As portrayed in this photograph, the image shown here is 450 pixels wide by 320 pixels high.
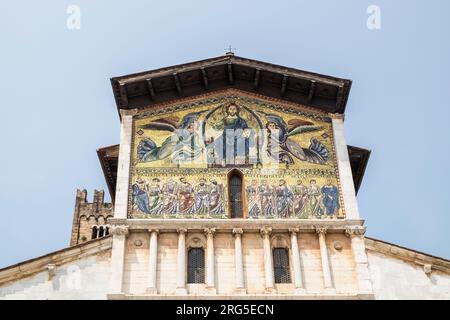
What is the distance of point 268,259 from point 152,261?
3.07 metres

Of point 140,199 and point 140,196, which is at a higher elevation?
point 140,196

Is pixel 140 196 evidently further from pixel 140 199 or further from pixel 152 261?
pixel 152 261

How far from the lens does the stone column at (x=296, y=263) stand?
2012 cm

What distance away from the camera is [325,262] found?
20562 mm

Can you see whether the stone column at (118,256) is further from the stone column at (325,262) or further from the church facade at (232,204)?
the stone column at (325,262)

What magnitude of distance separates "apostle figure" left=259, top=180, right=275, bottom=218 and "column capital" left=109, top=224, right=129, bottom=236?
384 centimetres

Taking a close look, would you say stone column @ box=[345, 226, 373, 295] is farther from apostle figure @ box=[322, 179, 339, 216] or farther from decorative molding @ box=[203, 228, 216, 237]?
decorative molding @ box=[203, 228, 216, 237]

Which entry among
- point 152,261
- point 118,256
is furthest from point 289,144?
point 118,256

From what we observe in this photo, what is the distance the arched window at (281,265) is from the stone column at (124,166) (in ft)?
14.0

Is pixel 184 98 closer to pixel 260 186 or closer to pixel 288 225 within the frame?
pixel 260 186

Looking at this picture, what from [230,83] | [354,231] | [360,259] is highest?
[230,83]

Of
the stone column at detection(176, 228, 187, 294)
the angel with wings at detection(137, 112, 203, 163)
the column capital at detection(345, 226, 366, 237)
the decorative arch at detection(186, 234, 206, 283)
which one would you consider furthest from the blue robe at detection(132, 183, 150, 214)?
the column capital at detection(345, 226, 366, 237)

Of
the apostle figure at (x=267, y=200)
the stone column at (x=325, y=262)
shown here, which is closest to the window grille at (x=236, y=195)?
the apostle figure at (x=267, y=200)
